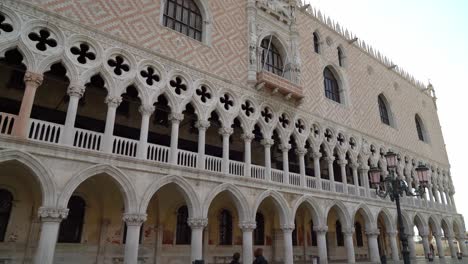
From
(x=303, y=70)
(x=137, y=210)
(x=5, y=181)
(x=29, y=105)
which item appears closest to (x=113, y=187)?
(x=137, y=210)

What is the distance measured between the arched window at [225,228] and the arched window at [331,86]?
26.9 feet

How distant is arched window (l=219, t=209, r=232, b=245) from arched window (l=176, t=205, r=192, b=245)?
5.04ft

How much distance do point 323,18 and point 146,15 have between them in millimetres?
11623

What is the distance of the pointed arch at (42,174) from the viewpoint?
7.60m

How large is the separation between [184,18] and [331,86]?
9154 mm

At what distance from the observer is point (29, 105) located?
8070 millimetres

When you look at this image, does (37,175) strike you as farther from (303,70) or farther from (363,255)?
(363,255)

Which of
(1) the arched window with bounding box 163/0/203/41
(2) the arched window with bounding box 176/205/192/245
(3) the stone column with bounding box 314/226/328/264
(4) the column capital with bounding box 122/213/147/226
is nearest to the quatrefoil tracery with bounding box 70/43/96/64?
(1) the arched window with bounding box 163/0/203/41

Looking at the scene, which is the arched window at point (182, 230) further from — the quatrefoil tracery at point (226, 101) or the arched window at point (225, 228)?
the quatrefoil tracery at point (226, 101)

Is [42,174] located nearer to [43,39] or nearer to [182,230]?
[43,39]

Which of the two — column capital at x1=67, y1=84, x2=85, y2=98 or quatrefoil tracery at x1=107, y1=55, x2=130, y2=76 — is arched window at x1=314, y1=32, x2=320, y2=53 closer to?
quatrefoil tracery at x1=107, y1=55, x2=130, y2=76

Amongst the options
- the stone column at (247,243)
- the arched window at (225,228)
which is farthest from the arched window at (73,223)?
the arched window at (225,228)

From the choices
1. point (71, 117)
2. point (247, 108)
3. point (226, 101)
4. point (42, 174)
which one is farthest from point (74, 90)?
point (247, 108)

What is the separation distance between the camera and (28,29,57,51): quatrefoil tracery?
28.6 ft
